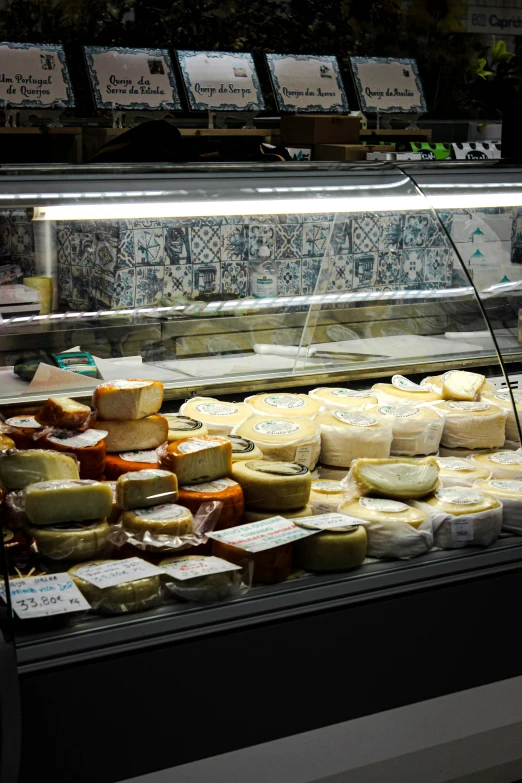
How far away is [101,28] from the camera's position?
15.9 ft

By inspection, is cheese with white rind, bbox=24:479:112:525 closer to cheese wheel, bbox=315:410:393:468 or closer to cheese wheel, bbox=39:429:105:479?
cheese wheel, bbox=39:429:105:479

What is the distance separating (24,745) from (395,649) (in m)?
0.65

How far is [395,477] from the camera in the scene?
1858 mm

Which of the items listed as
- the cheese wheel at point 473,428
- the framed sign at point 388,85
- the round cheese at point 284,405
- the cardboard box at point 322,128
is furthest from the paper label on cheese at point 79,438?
the framed sign at point 388,85

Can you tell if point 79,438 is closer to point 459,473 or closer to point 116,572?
point 116,572

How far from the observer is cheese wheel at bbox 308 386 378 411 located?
7.09ft

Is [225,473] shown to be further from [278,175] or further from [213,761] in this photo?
[278,175]

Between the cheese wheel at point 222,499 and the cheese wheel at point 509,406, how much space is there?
830 millimetres

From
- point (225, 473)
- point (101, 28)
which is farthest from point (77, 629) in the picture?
point (101, 28)

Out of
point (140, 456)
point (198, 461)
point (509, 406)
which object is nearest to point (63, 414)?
point (140, 456)

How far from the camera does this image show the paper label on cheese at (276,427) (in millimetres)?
1964

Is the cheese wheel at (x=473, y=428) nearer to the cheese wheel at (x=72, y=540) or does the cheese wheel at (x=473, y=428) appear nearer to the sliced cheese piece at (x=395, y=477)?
the sliced cheese piece at (x=395, y=477)

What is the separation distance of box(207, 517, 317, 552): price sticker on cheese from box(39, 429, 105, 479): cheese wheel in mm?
283

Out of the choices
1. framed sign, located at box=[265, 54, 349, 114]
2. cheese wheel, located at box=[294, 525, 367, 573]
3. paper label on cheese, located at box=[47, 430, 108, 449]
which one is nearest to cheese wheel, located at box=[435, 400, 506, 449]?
cheese wheel, located at box=[294, 525, 367, 573]
